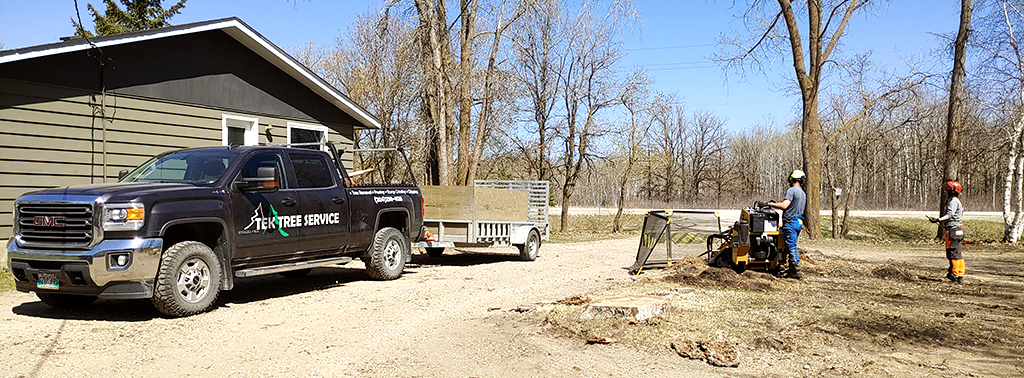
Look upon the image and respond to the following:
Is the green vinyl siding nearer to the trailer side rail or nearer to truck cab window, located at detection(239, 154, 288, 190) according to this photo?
truck cab window, located at detection(239, 154, 288, 190)

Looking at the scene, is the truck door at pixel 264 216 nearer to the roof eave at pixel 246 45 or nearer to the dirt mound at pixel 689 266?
the roof eave at pixel 246 45

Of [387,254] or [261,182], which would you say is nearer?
[261,182]

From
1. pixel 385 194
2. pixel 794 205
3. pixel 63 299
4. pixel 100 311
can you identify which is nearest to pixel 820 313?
pixel 794 205

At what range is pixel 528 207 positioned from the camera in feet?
51.6

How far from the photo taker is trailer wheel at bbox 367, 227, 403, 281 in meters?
11.2

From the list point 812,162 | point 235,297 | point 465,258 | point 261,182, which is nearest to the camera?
point 261,182

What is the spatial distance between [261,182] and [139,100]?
20.0 feet

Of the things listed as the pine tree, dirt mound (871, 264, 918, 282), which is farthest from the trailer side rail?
the pine tree

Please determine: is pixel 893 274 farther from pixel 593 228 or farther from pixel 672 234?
pixel 593 228

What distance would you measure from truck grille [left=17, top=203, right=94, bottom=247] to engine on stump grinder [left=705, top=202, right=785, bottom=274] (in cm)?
888

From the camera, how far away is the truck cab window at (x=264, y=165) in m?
9.13

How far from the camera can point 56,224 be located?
24.9 ft

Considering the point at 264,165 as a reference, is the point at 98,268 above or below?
below

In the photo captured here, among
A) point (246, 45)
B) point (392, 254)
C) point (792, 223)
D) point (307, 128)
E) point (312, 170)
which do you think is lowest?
point (392, 254)
